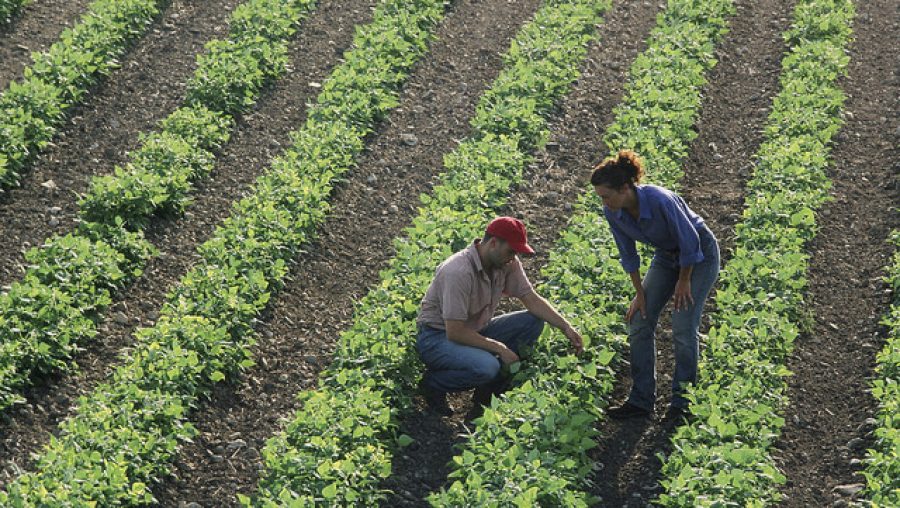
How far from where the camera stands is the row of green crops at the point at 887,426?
7.54 m

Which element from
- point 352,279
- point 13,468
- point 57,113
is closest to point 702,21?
point 352,279

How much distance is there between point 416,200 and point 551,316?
283cm

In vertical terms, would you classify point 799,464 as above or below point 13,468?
above

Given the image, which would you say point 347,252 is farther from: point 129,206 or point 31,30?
point 31,30

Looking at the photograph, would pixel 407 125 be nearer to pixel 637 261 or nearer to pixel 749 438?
pixel 637 261

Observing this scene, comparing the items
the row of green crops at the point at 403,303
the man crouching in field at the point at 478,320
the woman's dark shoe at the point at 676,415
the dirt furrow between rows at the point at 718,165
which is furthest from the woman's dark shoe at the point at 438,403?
the woman's dark shoe at the point at 676,415

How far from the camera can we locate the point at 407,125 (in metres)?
11.9

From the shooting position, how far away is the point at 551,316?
8328 millimetres

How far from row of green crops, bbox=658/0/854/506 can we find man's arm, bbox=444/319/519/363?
116 cm

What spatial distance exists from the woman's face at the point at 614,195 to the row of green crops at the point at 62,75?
5066 mm

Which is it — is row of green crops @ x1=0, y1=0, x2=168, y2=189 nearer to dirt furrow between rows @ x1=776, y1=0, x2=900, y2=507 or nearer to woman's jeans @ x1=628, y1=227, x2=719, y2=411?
woman's jeans @ x1=628, y1=227, x2=719, y2=411

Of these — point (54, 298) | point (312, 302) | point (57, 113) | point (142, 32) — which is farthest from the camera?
point (142, 32)

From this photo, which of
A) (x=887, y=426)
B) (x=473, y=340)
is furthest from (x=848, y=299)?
(x=473, y=340)

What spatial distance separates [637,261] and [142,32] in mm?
6738
